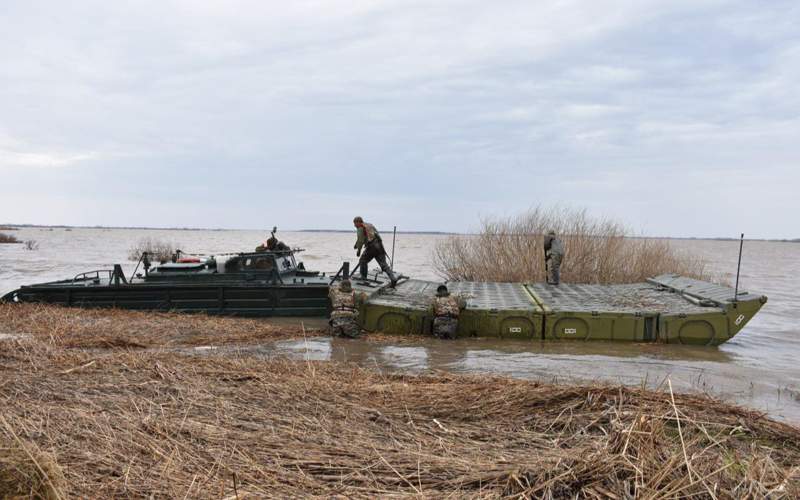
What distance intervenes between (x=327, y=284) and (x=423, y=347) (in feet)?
15.4

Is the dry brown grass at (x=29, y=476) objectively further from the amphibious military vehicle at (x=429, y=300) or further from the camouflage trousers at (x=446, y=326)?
the amphibious military vehicle at (x=429, y=300)

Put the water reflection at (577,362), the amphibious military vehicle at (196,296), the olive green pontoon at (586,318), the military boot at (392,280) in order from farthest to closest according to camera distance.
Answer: the amphibious military vehicle at (196,296) < the military boot at (392,280) < the olive green pontoon at (586,318) < the water reflection at (577,362)

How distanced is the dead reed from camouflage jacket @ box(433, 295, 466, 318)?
4192mm

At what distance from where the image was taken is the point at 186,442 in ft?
14.5

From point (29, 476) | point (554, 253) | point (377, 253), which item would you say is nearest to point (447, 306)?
point (377, 253)

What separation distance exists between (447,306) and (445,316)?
18cm

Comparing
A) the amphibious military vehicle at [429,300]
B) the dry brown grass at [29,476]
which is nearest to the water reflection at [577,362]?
the amphibious military vehicle at [429,300]

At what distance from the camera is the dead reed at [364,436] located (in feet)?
11.4

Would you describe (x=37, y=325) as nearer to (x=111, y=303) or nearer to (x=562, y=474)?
(x=111, y=303)

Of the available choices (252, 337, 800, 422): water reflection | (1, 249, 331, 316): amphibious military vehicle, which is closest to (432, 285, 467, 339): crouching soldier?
(252, 337, 800, 422): water reflection

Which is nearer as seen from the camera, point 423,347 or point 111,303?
point 423,347

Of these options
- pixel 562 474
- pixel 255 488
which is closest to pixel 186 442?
pixel 255 488

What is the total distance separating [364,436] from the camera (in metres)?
4.77

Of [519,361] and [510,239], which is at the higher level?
[510,239]
